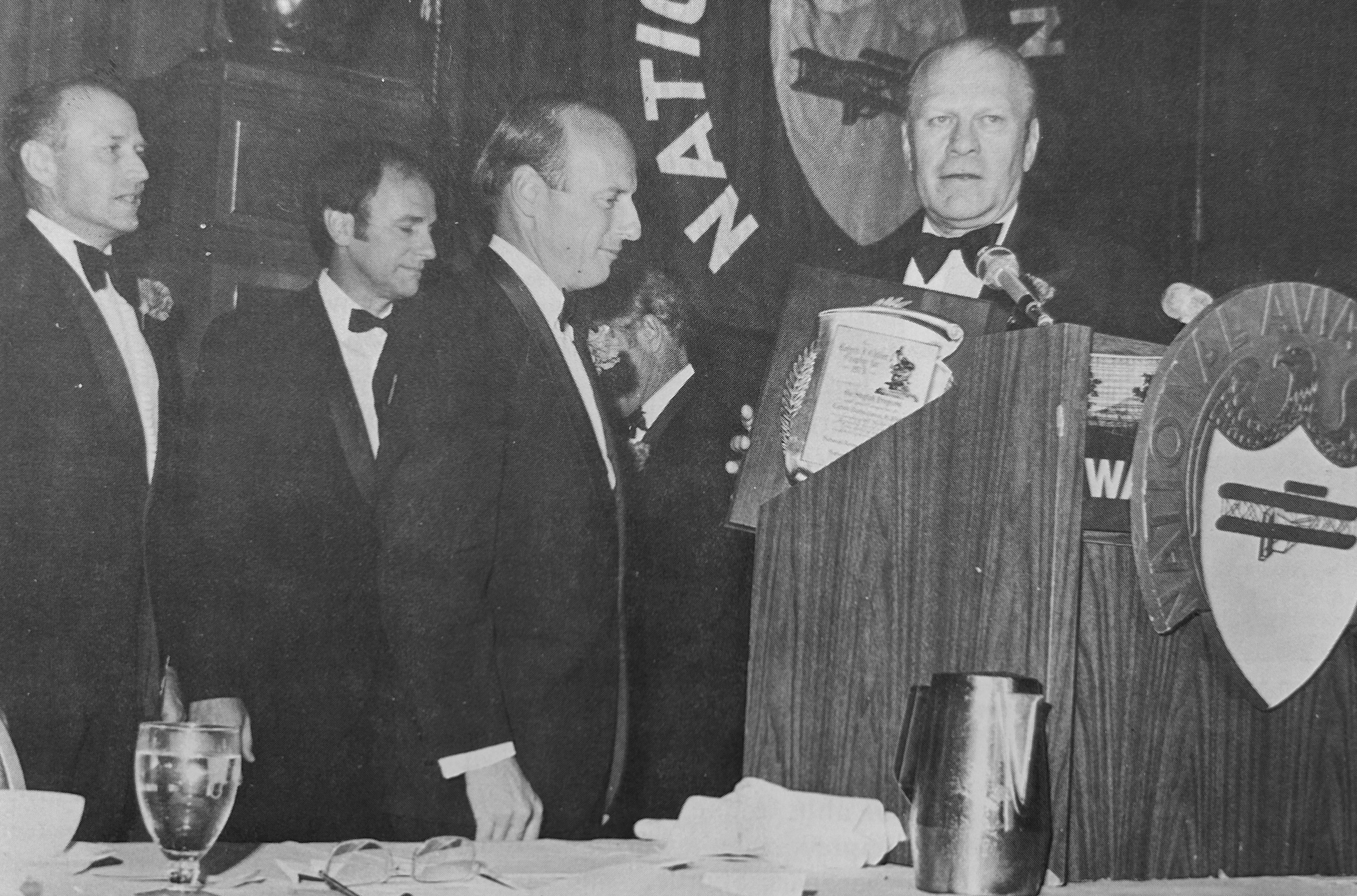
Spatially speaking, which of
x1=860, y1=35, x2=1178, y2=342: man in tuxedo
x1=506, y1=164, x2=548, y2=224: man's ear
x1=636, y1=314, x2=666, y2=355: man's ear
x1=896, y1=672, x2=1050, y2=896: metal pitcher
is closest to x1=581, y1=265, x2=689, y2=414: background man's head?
x1=636, y1=314, x2=666, y2=355: man's ear

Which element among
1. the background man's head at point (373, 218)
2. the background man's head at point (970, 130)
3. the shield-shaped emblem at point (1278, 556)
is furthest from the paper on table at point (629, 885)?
the background man's head at point (970, 130)

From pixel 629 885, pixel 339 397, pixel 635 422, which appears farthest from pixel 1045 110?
pixel 629 885

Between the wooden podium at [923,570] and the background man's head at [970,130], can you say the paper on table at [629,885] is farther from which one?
the background man's head at [970,130]

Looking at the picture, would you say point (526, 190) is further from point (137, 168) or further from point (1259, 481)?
point (1259, 481)

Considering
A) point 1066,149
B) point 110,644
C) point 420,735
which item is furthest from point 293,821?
point 1066,149

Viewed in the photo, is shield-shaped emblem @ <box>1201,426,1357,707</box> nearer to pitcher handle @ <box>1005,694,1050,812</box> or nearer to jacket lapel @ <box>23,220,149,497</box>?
pitcher handle @ <box>1005,694,1050,812</box>

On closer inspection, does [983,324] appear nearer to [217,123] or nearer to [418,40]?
[418,40]

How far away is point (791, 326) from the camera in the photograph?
2.23 m

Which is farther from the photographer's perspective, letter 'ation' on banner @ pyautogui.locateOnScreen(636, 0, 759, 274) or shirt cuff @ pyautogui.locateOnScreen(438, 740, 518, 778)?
letter 'ation' on banner @ pyautogui.locateOnScreen(636, 0, 759, 274)

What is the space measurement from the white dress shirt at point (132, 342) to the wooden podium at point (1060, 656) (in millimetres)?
839

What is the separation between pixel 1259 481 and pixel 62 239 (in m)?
1.38

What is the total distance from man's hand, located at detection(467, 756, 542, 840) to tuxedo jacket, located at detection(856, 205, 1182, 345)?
1.08m

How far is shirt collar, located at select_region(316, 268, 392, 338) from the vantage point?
188cm

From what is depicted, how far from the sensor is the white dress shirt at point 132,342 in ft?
5.66
